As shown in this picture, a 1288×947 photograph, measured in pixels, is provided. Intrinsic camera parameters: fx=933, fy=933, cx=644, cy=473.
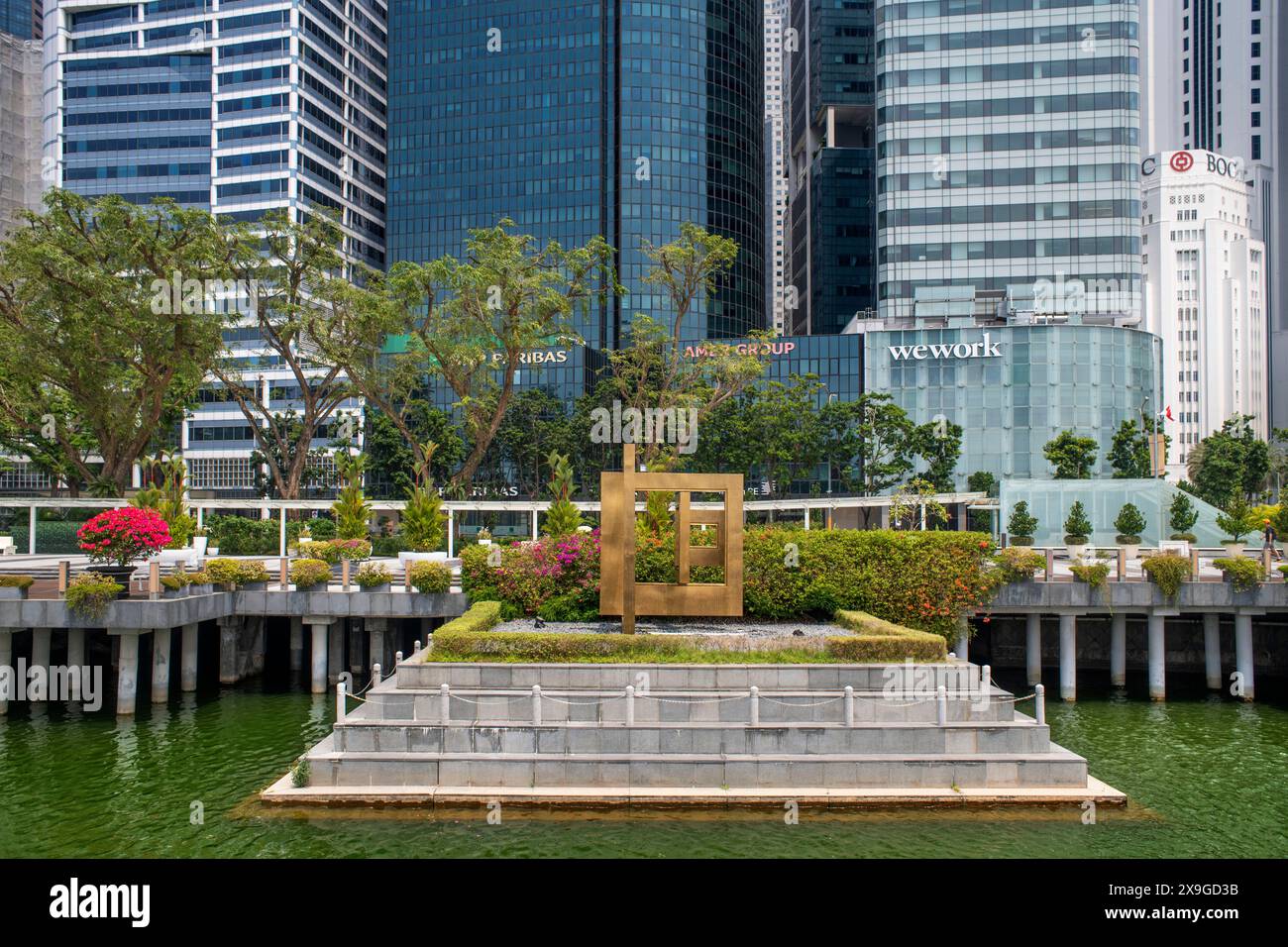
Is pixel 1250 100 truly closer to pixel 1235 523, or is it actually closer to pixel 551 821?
pixel 1235 523

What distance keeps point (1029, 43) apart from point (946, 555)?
74774 millimetres

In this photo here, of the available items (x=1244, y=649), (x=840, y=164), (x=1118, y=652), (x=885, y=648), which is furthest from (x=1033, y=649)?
(x=840, y=164)

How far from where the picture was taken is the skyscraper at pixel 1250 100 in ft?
493

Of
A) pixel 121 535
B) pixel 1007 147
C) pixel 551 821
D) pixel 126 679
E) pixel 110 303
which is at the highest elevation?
pixel 1007 147

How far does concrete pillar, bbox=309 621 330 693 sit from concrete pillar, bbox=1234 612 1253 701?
92.8 feet

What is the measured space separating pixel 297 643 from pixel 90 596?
7.58m

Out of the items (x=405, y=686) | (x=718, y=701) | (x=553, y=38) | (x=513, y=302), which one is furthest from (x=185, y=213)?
(x=553, y=38)

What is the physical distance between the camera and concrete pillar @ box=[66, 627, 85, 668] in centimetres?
2788

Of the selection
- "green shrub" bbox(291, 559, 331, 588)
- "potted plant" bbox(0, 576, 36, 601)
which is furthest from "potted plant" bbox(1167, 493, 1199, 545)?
"potted plant" bbox(0, 576, 36, 601)

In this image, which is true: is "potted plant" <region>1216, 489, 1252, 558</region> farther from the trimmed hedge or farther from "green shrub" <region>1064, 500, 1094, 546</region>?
the trimmed hedge

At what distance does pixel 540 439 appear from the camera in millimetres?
85750

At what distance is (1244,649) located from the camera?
95.0ft

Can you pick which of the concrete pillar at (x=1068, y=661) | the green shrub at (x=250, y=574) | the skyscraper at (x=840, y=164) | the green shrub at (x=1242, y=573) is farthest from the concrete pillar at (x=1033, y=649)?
the skyscraper at (x=840, y=164)

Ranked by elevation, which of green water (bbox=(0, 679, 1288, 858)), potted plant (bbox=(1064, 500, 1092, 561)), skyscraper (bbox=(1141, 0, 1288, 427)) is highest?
skyscraper (bbox=(1141, 0, 1288, 427))
